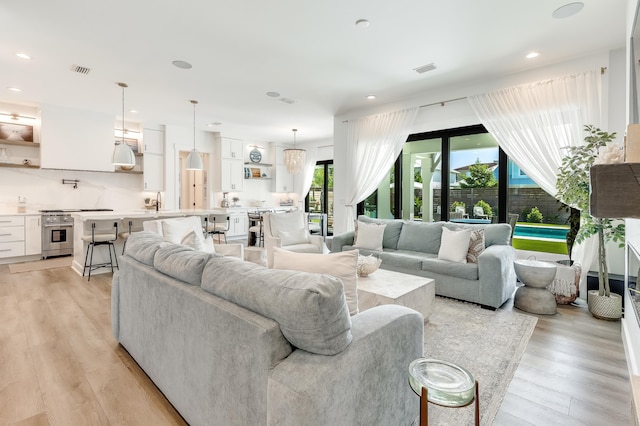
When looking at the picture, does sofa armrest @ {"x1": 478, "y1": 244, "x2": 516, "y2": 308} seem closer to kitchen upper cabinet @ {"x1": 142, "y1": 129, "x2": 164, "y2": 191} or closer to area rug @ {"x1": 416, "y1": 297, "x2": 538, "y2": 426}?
area rug @ {"x1": 416, "y1": 297, "x2": 538, "y2": 426}

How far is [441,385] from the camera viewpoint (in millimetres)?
1129

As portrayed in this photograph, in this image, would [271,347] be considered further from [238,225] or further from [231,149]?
[231,149]

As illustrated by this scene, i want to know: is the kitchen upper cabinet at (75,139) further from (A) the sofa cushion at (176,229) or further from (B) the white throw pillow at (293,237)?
(B) the white throw pillow at (293,237)

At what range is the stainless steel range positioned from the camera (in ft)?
19.1

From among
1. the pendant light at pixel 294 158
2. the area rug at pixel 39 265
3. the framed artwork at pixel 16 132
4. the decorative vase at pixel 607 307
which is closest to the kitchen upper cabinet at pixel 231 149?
the pendant light at pixel 294 158

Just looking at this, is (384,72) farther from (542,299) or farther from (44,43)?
(44,43)

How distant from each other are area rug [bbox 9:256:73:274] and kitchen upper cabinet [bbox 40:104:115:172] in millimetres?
1751

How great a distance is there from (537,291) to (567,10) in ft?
8.94

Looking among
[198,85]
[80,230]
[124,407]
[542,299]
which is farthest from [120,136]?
[542,299]

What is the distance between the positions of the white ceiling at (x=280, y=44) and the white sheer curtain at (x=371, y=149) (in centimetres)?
41

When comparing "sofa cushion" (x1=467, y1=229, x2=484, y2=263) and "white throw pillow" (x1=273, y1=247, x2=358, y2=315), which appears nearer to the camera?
"white throw pillow" (x1=273, y1=247, x2=358, y2=315)

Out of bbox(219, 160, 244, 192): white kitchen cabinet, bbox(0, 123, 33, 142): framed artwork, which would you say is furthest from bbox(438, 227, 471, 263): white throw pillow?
bbox(0, 123, 33, 142): framed artwork

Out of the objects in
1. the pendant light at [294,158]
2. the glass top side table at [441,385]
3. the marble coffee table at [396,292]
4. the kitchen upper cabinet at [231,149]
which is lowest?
the marble coffee table at [396,292]

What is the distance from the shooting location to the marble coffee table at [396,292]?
2.68 meters
